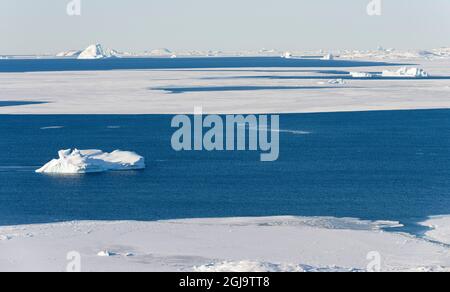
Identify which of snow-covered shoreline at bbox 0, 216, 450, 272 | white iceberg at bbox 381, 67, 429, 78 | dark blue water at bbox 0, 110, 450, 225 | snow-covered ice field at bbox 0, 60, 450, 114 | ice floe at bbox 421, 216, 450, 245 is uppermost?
snow-covered shoreline at bbox 0, 216, 450, 272

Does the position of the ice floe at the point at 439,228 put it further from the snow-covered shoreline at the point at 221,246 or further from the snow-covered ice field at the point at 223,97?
the snow-covered ice field at the point at 223,97

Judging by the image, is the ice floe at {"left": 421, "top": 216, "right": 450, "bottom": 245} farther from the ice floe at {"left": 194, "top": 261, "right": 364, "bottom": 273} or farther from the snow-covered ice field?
the snow-covered ice field

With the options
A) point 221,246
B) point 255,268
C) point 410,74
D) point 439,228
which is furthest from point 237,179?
point 410,74

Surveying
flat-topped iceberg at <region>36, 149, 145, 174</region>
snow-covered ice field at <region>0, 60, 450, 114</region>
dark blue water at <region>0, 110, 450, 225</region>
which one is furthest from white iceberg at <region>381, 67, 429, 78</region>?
flat-topped iceberg at <region>36, 149, 145, 174</region>

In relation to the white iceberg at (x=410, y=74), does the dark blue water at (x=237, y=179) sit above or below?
above

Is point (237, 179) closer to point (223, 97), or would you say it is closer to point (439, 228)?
point (439, 228)

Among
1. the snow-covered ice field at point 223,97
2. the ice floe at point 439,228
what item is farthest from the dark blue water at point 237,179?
the snow-covered ice field at point 223,97
